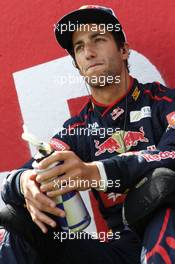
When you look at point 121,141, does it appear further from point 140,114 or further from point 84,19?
point 84,19

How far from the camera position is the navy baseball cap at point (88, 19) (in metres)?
1.62

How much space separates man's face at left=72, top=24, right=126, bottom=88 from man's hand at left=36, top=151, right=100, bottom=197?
19.0 inches

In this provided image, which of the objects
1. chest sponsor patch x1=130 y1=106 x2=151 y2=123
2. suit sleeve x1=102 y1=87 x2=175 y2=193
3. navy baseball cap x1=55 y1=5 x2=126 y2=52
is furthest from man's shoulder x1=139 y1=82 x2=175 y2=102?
suit sleeve x1=102 y1=87 x2=175 y2=193

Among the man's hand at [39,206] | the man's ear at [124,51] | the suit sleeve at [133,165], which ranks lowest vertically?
the man's hand at [39,206]

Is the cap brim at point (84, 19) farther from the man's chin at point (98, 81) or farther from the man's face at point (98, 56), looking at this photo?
the man's chin at point (98, 81)

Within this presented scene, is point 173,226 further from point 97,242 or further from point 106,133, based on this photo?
point 106,133

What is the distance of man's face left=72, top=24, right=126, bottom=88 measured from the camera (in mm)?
1605

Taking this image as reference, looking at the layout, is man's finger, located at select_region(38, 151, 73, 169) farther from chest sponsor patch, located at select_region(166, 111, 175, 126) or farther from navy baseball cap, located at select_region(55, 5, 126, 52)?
navy baseball cap, located at select_region(55, 5, 126, 52)

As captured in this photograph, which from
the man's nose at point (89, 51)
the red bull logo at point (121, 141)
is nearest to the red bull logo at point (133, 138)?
the red bull logo at point (121, 141)

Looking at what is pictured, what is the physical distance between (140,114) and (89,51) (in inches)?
9.7

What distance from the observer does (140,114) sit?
158cm

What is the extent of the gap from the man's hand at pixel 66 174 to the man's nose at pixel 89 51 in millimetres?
502

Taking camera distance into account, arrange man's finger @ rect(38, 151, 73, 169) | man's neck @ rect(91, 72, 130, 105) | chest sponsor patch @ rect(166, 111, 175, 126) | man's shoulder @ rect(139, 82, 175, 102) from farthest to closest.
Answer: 1. man's neck @ rect(91, 72, 130, 105)
2. man's shoulder @ rect(139, 82, 175, 102)
3. chest sponsor patch @ rect(166, 111, 175, 126)
4. man's finger @ rect(38, 151, 73, 169)

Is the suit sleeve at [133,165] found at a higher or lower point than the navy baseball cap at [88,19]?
lower
